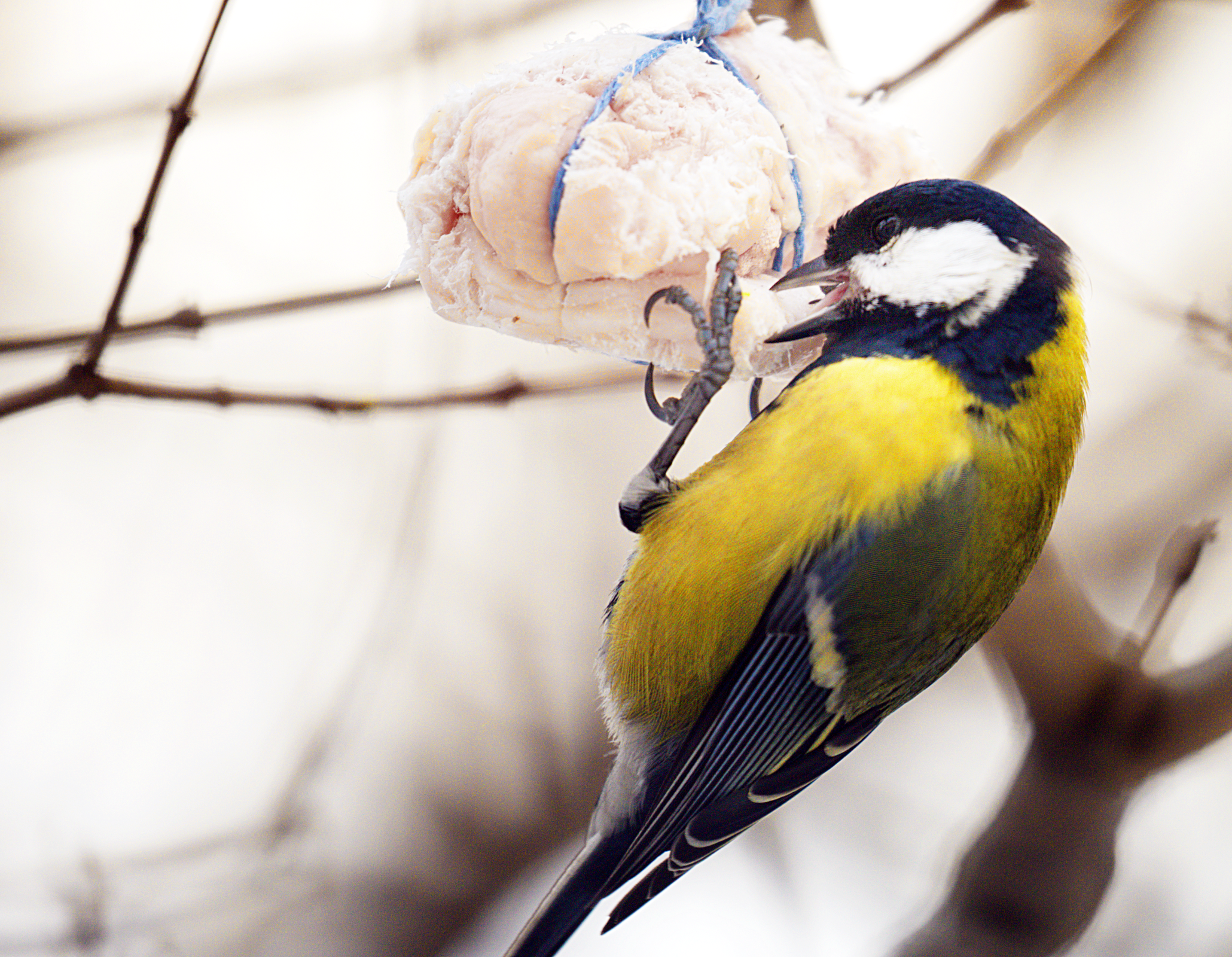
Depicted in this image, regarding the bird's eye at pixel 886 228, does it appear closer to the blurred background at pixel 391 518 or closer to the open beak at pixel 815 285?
the open beak at pixel 815 285

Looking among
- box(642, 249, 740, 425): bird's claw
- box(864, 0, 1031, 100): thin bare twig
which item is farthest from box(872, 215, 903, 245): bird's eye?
box(864, 0, 1031, 100): thin bare twig

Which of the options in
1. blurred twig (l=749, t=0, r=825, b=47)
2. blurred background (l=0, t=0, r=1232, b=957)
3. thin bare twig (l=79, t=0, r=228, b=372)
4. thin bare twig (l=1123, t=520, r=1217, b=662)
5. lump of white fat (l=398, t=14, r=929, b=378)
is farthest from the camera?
blurred background (l=0, t=0, r=1232, b=957)

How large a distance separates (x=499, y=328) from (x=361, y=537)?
2.65 feet

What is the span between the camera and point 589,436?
1.35m

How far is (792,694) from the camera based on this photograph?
643mm

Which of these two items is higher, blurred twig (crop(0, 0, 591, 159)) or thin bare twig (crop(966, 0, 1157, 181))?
blurred twig (crop(0, 0, 591, 159))

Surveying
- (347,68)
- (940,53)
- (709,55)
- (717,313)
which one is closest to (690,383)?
(717,313)

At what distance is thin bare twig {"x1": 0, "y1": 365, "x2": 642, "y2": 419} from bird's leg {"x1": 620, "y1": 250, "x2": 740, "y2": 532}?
0.54ft

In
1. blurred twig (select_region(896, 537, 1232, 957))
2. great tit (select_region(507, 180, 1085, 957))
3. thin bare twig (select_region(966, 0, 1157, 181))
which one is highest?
thin bare twig (select_region(966, 0, 1157, 181))

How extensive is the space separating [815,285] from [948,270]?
0.29 ft

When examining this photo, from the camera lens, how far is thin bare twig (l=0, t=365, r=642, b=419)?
→ 74 cm

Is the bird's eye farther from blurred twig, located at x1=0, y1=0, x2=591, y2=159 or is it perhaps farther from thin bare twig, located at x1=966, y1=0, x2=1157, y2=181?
blurred twig, located at x1=0, y1=0, x2=591, y2=159

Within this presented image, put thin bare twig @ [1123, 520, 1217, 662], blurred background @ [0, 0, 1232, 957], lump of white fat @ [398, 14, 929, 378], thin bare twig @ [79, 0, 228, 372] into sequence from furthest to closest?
blurred background @ [0, 0, 1232, 957] → thin bare twig @ [1123, 520, 1217, 662] → thin bare twig @ [79, 0, 228, 372] → lump of white fat @ [398, 14, 929, 378]

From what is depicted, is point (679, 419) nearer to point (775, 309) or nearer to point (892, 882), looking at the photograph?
point (775, 309)
